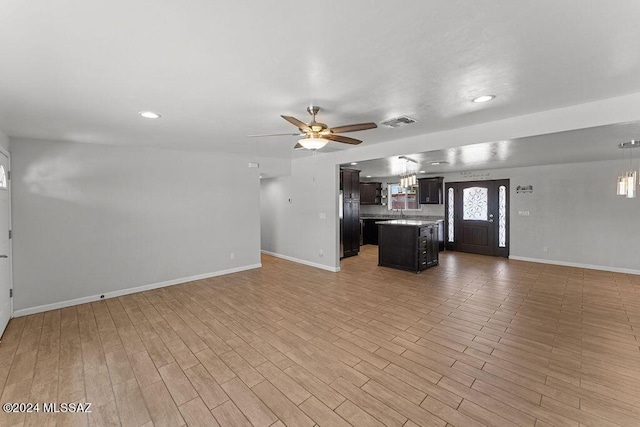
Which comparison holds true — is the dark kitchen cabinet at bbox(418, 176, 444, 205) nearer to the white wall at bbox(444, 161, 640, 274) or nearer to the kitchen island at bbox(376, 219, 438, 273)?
the white wall at bbox(444, 161, 640, 274)

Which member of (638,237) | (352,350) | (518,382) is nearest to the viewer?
(518,382)

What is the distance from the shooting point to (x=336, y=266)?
580 cm

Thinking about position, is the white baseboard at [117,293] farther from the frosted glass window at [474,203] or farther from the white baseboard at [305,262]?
the frosted glass window at [474,203]

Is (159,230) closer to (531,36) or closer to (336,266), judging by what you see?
(336,266)

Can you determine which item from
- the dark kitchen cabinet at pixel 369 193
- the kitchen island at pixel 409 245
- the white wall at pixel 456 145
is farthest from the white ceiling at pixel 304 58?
the dark kitchen cabinet at pixel 369 193

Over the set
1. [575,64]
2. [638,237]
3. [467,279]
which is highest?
[575,64]

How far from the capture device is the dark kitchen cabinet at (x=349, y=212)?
22.6 ft

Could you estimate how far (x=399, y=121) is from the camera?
3.37 m

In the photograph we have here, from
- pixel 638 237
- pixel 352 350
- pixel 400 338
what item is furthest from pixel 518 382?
pixel 638 237

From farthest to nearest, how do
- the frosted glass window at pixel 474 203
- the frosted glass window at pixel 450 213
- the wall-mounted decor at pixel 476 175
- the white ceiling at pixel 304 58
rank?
1. the frosted glass window at pixel 450 213
2. the frosted glass window at pixel 474 203
3. the wall-mounted decor at pixel 476 175
4. the white ceiling at pixel 304 58

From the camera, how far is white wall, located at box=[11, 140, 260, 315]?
384 centimetres

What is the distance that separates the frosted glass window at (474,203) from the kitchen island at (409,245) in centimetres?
249

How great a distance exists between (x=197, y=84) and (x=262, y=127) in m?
1.33

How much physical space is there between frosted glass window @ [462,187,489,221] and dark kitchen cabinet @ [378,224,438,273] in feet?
8.17
